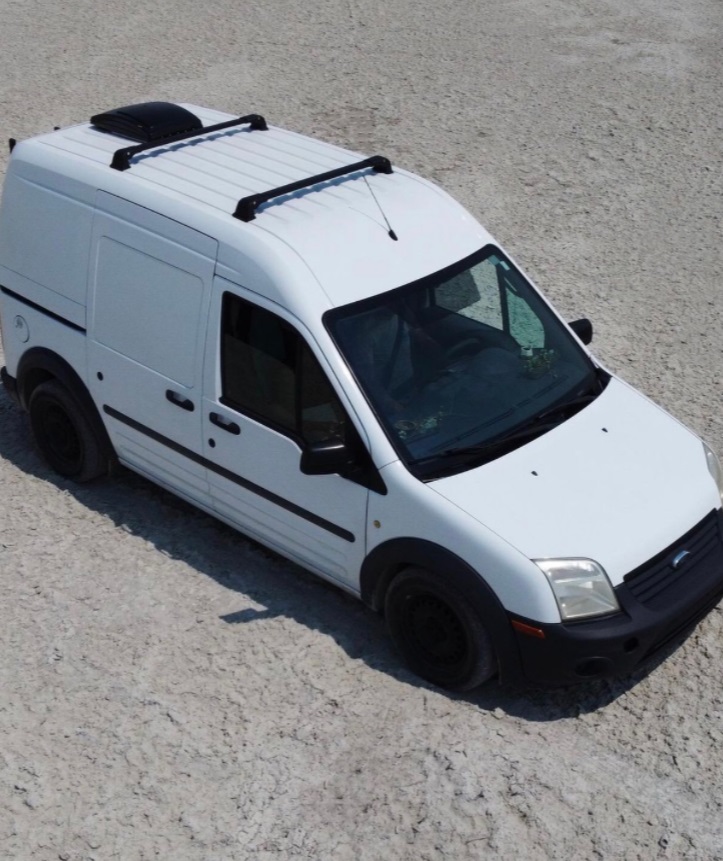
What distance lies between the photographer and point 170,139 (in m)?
6.64

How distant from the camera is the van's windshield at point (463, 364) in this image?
5.52 meters

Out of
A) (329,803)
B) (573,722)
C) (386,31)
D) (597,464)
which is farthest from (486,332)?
(386,31)

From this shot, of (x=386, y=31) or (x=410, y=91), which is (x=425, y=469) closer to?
(x=410, y=91)

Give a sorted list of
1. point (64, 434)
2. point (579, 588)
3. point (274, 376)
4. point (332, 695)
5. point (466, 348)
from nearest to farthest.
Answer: point (579, 588), point (332, 695), point (274, 376), point (466, 348), point (64, 434)

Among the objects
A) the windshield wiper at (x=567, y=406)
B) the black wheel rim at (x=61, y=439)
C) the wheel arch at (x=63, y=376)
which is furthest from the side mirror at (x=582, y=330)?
the black wheel rim at (x=61, y=439)

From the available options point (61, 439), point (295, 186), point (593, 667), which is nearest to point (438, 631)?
point (593, 667)

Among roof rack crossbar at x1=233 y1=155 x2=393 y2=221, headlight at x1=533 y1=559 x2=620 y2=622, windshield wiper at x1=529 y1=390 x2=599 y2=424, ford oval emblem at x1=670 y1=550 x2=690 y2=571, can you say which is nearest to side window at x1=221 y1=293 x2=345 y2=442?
roof rack crossbar at x1=233 y1=155 x2=393 y2=221

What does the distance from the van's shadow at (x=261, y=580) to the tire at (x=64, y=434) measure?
0.40 ft

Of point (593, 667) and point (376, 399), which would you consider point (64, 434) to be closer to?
point (376, 399)

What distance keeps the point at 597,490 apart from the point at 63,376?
124 inches

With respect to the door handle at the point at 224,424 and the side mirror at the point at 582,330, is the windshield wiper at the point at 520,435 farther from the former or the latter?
the door handle at the point at 224,424

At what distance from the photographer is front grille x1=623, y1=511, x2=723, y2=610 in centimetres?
524

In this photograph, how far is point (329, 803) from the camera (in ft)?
16.6

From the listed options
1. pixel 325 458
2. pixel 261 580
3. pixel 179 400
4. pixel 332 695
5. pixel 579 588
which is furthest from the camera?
pixel 261 580
